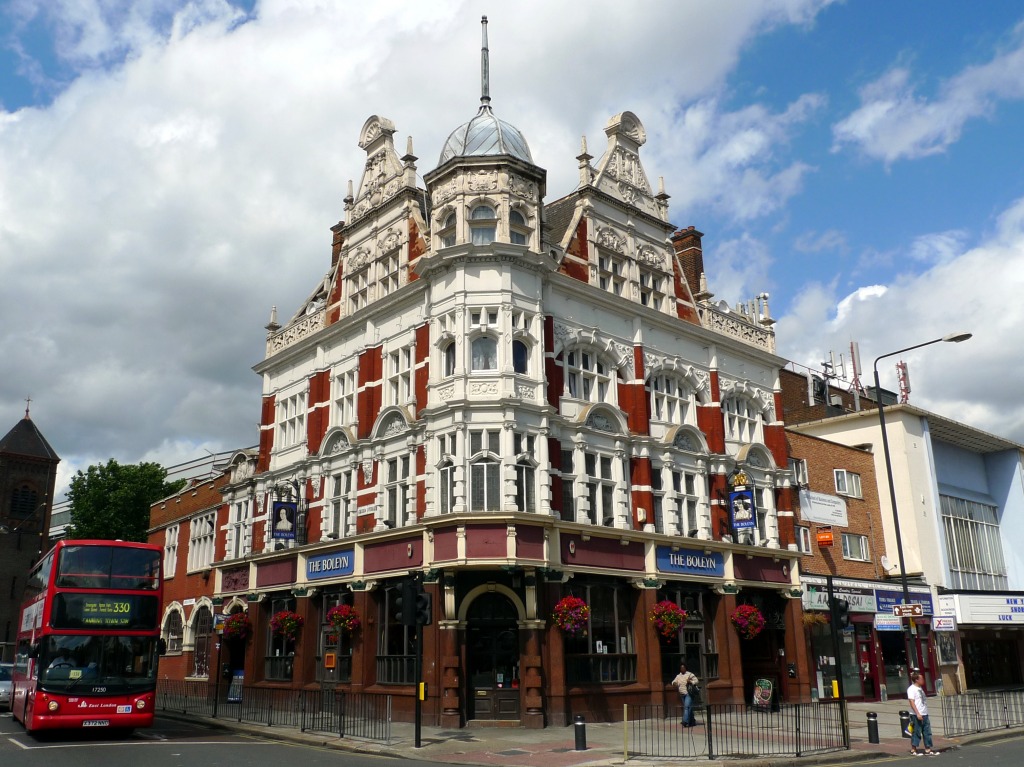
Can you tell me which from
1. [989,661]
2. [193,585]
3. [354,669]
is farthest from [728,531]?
[193,585]

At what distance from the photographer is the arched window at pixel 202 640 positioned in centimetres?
4003

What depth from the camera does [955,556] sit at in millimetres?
43156

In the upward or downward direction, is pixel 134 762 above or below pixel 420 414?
below

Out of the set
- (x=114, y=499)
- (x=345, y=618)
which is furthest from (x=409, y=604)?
(x=114, y=499)

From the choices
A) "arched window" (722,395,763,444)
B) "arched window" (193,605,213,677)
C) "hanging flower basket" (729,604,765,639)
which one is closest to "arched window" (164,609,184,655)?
"arched window" (193,605,213,677)

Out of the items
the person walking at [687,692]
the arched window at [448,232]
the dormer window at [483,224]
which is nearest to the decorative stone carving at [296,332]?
the arched window at [448,232]

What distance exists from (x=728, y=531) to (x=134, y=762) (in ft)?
73.2

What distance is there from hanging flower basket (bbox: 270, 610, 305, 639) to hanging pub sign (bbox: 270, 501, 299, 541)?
278cm

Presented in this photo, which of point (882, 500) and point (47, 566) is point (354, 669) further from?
point (882, 500)

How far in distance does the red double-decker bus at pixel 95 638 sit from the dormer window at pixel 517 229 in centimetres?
1470

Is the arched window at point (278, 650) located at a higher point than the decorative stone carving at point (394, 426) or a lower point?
lower

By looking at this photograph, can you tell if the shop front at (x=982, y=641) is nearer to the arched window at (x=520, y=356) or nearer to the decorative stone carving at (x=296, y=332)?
the arched window at (x=520, y=356)

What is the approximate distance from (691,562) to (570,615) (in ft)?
23.1

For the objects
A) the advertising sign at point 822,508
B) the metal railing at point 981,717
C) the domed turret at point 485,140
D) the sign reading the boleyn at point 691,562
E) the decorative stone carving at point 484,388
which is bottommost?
the metal railing at point 981,717
